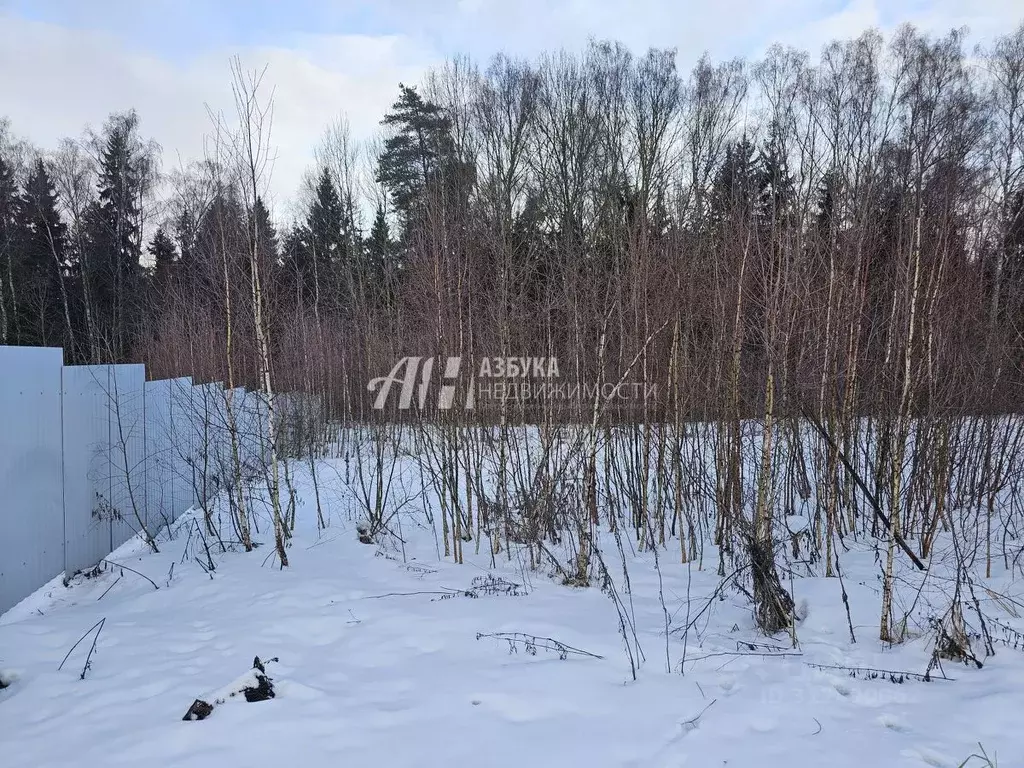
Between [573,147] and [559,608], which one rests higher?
[573,147]

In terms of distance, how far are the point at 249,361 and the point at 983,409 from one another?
9990 millimetres

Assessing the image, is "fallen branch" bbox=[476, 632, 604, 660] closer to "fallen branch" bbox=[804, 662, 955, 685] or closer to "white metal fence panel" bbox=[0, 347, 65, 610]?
"fallen branch" bbox=[804, 662, 955, 685]

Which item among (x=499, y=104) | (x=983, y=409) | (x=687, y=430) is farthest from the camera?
(x=499, y=104)

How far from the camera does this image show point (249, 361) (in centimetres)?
951

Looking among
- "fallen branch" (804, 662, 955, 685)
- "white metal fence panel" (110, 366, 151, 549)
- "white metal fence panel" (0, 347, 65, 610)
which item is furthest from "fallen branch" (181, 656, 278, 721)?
"white metal fence panel" (110, 366, 151, 549)

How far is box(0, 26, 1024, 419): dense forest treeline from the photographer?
4.93 m

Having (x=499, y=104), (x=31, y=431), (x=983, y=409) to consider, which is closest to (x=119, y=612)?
(x=31, y=431)

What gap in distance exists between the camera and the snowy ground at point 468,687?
8.15 feet

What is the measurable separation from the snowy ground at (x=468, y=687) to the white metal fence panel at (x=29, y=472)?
10.7 inches

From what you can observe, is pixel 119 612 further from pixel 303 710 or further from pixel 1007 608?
pixel 1007 608

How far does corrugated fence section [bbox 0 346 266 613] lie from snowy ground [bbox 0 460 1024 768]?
494 mm

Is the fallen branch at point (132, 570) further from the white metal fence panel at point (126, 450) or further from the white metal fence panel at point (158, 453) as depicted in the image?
the white metal fence panel at point (158, 453)

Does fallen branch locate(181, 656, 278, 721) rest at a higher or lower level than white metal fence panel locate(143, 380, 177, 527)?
lower

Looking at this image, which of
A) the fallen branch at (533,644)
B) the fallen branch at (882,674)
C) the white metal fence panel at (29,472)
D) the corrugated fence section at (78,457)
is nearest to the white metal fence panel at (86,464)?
the corrugated fence section at (78,457)
